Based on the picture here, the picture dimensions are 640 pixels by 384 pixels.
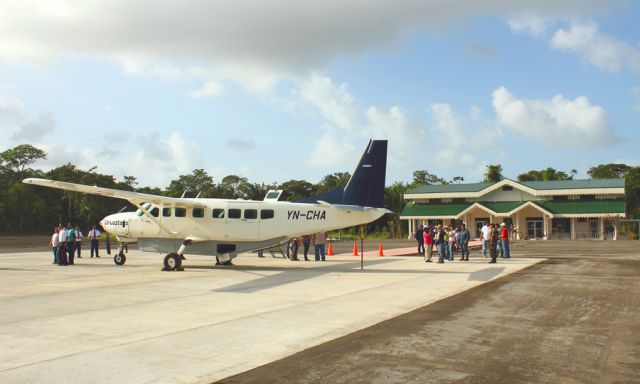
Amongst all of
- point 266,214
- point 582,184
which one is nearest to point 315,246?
point 266,214

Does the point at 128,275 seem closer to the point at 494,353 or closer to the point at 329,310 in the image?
the point at 329,310

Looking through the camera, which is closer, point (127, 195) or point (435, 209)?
point (127, 195)

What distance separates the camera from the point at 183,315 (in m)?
9.98

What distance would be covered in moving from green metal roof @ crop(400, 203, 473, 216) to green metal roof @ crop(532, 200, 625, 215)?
340 inches

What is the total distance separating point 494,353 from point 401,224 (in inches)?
2479

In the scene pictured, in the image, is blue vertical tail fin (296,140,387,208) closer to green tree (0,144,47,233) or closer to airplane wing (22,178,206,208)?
airplane wing (22,178,206,208)

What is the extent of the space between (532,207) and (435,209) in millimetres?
10962

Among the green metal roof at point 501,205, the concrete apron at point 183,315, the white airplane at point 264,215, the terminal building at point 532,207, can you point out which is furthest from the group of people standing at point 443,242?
the green metal roof at point 501,205

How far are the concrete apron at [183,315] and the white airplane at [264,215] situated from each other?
1.68 m

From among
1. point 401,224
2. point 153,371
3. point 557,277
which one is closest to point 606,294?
point 557,277

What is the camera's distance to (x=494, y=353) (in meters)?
7.03

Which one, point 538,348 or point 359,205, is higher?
point 359,205

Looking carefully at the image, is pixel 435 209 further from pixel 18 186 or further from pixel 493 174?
pixel 18 186

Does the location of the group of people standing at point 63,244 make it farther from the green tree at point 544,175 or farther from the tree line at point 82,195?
the green tree at point 544,175
